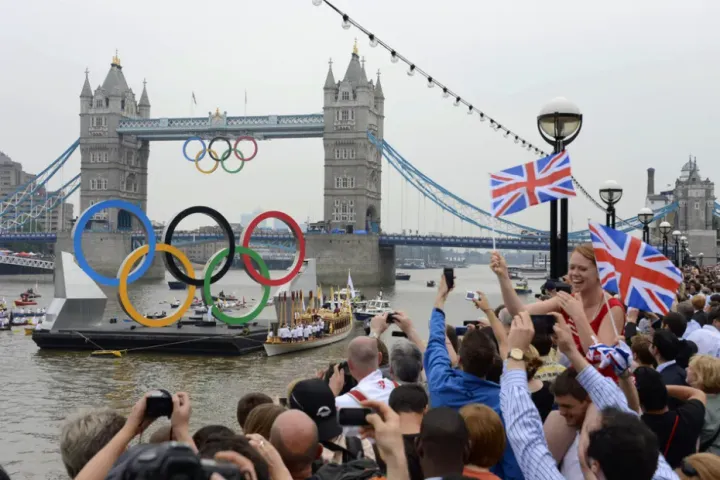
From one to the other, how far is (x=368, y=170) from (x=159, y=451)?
69381 mm

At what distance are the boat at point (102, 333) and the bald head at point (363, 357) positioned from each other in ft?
61.7

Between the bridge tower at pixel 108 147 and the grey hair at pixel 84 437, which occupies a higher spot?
the bridge tower at pixel 108 147

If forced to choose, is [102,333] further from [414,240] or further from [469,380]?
[414,240]

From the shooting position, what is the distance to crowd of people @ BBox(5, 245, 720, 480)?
2.41 meters

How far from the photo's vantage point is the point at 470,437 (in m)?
2.74

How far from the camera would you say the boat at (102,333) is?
2242cm

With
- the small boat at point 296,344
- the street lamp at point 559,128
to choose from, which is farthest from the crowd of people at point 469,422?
the small boat at point 296,344

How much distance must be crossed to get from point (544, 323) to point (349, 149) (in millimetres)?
67659

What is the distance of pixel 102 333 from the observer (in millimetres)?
22859

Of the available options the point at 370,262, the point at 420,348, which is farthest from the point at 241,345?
the point at 370,262

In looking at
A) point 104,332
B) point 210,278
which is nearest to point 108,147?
point 104,332

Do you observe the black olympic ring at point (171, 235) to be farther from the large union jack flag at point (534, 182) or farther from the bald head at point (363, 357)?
the bald head at point (363, 357)

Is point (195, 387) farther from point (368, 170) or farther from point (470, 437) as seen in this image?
point (368, 170)

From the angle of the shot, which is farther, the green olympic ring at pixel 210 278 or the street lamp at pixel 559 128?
the green olympic ring at pixel 210 278
